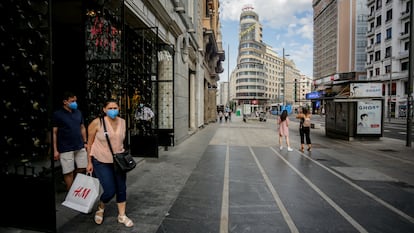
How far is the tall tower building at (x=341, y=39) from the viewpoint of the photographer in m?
73.2

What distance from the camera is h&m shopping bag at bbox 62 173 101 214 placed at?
133 inches

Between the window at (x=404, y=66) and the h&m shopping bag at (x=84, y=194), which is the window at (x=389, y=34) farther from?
the h&m shopping bag at (x=84, y=194)

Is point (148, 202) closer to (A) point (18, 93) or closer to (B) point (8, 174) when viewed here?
(B) point (8, 174)

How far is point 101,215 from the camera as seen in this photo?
3.86 m

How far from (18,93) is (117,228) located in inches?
109

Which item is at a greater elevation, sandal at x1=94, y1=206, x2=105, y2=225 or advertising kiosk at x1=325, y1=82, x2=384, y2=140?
advertising kiosk at x1=325, y1=82, x2=384, y2=140

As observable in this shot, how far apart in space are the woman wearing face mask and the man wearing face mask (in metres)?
1.02

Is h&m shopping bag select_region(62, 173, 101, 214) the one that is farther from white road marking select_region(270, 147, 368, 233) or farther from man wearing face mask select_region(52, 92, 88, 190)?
white road marking select_region(270, 147, 368, 233)

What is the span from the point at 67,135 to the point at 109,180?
1.42m

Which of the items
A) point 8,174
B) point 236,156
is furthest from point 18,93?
point 236,156

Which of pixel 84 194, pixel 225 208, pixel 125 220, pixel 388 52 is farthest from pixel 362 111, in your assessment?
pixel 388 52

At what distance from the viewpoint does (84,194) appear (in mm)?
3438

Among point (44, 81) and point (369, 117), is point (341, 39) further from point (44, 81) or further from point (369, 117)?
point (44, 81)

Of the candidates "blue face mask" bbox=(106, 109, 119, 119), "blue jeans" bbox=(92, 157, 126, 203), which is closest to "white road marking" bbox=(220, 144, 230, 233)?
"blue jeans" bbox=(92, 157, 126, 203)
